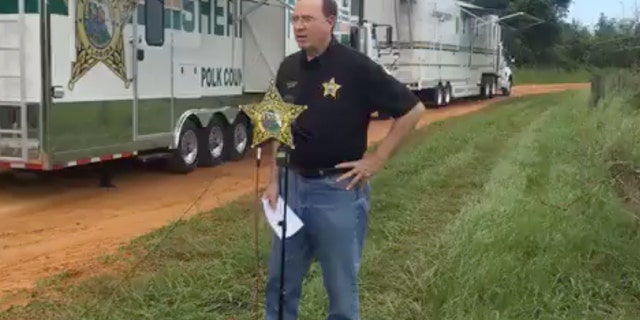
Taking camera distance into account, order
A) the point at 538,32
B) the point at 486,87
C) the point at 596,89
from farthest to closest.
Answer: the point at 538,32 < the point at 486,87 < the point at 596,89

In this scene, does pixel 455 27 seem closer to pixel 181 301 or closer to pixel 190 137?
pixel 190 137

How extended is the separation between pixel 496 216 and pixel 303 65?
369 cm

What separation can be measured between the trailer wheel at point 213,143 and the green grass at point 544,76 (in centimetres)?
3962

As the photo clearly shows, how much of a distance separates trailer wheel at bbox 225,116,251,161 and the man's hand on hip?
9.55 m

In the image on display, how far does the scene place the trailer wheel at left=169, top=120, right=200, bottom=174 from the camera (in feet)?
38.6

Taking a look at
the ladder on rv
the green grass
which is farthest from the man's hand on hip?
the green grass

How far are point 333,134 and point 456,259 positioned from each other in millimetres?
2572

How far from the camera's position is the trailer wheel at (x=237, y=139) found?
1327 cm

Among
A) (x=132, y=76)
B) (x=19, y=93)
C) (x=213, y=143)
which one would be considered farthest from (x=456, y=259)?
(x=213, y=143)

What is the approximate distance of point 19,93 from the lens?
8.99 metres

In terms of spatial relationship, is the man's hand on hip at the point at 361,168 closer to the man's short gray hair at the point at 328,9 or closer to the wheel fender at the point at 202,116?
the man's short gray hair at the point at 328,9

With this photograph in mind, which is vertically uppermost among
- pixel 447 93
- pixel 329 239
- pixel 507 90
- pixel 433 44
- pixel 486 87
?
pixel 433 44

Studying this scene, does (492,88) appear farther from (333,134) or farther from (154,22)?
(333,134)

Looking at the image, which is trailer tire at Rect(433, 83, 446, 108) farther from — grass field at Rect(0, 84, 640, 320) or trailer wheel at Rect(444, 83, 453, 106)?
grass field at Rect(0, 84, 640, 320)
